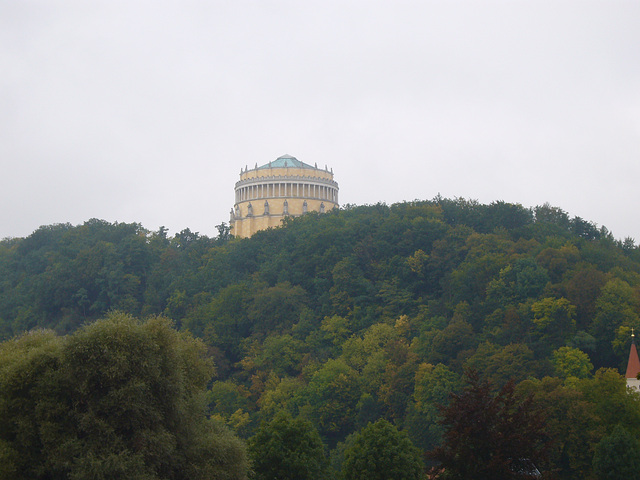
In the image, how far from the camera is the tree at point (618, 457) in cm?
3706

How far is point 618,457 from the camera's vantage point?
3722 cm

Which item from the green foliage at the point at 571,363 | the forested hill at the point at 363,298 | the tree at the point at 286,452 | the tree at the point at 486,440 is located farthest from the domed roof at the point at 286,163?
the tree at the point at 486,440

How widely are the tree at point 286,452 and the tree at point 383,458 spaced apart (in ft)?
4.97

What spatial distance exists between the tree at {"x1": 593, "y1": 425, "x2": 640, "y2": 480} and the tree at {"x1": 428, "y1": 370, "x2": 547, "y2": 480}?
8346 mm

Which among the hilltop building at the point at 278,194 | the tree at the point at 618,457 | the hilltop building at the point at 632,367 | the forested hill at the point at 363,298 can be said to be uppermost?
the hilltop building at the point at 278,194

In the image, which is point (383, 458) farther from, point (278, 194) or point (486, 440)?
point (278, 194)

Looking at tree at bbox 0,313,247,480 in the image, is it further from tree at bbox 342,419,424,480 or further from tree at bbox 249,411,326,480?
tree at bbox 342,419,424,480

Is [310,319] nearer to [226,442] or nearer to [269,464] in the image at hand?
[269,464]

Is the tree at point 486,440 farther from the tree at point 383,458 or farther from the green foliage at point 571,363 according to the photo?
the green foliage at point 571,363

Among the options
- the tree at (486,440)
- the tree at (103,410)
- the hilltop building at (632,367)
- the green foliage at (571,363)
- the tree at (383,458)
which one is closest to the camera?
the tree at (103,410)

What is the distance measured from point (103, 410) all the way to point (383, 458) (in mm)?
13446

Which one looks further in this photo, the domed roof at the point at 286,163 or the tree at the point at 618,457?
the domed roof at the point at 286,163

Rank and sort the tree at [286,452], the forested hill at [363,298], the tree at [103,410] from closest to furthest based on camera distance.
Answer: the tree at [103,410], the tree at [286,452], the forested hill at [363,298]

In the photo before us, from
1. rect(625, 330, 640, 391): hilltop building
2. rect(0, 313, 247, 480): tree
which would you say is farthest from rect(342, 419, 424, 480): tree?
rect(625, 330, 640, 391): hilltop building
